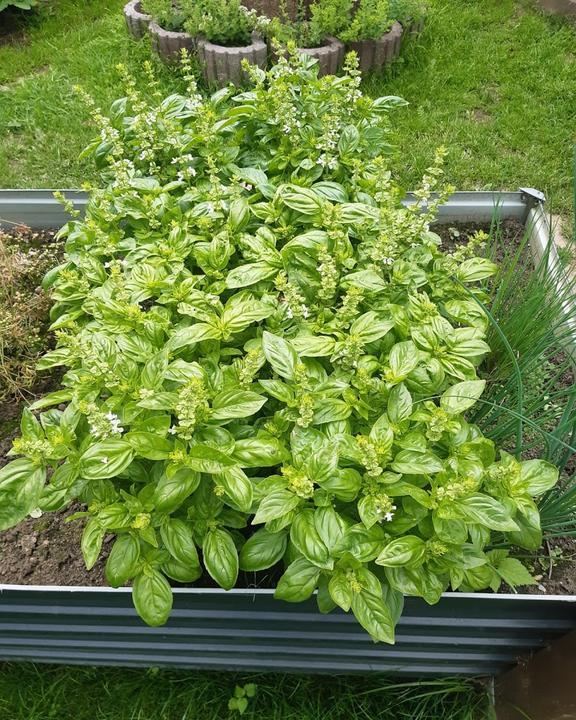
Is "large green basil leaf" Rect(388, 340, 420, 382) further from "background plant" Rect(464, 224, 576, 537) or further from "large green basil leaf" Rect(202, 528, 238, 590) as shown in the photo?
"large green basil leaf" Rect(202, 528, 238, 590)

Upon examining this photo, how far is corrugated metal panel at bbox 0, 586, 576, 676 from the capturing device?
5.07 ft

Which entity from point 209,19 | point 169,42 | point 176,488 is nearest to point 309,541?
point 176,488

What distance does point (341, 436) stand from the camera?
1354 mm

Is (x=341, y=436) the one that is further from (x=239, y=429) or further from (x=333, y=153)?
(x=333, y=153)

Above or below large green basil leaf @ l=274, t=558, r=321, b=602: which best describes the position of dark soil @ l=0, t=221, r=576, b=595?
below

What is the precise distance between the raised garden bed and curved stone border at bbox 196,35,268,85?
10.8ft

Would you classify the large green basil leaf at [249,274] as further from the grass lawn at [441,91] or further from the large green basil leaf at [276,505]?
the grass lawn at [441,91]

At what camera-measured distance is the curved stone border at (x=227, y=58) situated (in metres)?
3.75

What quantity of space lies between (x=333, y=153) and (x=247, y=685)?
1.78 m

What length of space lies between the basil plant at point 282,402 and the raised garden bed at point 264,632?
0.12 m

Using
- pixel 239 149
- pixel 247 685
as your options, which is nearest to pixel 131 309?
pixel 239 149

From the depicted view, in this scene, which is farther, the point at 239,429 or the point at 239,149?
the point at 239,149

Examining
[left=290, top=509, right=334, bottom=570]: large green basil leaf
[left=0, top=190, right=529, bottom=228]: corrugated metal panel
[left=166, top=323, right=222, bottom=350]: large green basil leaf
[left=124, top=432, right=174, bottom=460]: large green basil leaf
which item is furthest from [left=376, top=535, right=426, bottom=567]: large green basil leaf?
[left=0, top=190, right=529, bottom=228]: corrugated metal panel

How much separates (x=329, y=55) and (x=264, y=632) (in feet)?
11.6
